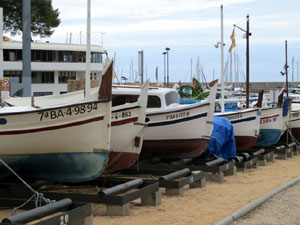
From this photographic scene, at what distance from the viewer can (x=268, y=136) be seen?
20.8m

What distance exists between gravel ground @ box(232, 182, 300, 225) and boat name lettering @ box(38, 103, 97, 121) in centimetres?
315

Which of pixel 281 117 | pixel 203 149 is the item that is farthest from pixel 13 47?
pixel 203 149

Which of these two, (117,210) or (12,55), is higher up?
(12,55)

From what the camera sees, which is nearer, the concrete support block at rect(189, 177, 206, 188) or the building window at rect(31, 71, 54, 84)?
the concrete support block at rect(189, 177, 206, 188)

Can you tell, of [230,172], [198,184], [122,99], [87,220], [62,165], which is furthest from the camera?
[230,172]

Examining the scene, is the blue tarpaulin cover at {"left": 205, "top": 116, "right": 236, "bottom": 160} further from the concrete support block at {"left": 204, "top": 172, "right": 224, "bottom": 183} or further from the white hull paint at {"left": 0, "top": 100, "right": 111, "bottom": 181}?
the white hull paint at {"left": 0, "top": 100, "right": 111, "bottom": 181}

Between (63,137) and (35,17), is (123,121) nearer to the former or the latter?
(63,137)

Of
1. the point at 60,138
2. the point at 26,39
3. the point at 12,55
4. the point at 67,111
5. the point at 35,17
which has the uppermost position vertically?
the point at 35,17

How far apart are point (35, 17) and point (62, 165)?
125 ft

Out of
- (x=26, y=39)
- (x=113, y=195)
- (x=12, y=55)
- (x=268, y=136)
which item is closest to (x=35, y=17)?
(x=12, y=55)

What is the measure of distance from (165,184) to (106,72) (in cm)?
305

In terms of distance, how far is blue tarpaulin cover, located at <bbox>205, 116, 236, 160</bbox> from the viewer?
16.6m

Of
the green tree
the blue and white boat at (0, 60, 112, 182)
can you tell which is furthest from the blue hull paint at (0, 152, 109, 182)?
the green tree

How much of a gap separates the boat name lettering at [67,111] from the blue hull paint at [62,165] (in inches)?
28.8
